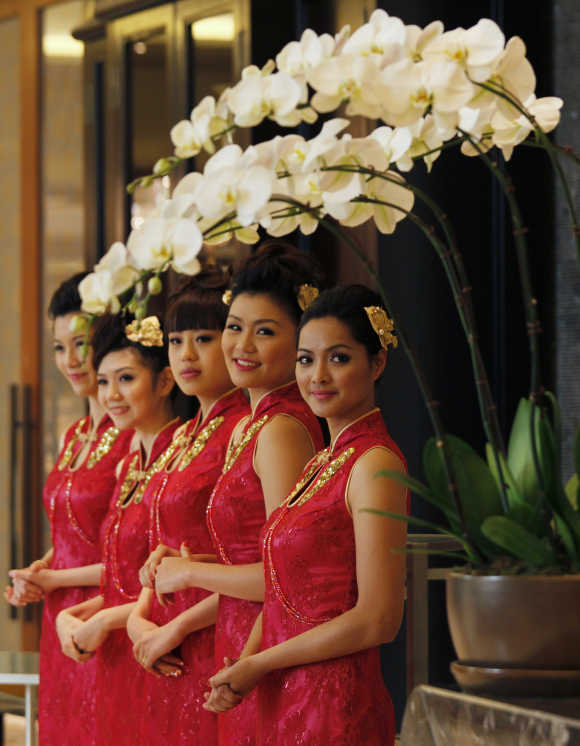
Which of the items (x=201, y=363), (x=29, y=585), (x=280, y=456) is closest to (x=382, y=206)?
(x=280, y=456)

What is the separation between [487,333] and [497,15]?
0.79 m

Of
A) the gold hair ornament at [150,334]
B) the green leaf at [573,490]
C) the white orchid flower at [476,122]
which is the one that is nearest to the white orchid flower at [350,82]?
the white orchid flower at [476,122]

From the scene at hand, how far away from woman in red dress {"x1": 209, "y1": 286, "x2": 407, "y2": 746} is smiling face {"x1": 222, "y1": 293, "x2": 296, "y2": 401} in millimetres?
197

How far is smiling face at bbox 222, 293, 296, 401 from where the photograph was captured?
2.13m

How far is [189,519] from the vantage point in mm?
2326

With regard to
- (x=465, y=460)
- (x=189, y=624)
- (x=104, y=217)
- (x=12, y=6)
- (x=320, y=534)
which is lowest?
(x=189, y=624)

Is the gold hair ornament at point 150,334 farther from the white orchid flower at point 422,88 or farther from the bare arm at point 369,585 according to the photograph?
the white orchid flower at point 422,88

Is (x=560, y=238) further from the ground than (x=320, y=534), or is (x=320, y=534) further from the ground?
(x=560, y=238)

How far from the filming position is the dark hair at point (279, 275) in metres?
2.16

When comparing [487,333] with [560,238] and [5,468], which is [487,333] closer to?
[560,238]

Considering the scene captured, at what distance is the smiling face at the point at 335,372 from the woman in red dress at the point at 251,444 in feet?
0.63

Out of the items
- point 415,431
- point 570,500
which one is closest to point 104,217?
point 415,431

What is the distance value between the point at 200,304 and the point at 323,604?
0.77 m

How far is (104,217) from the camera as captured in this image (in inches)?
170
